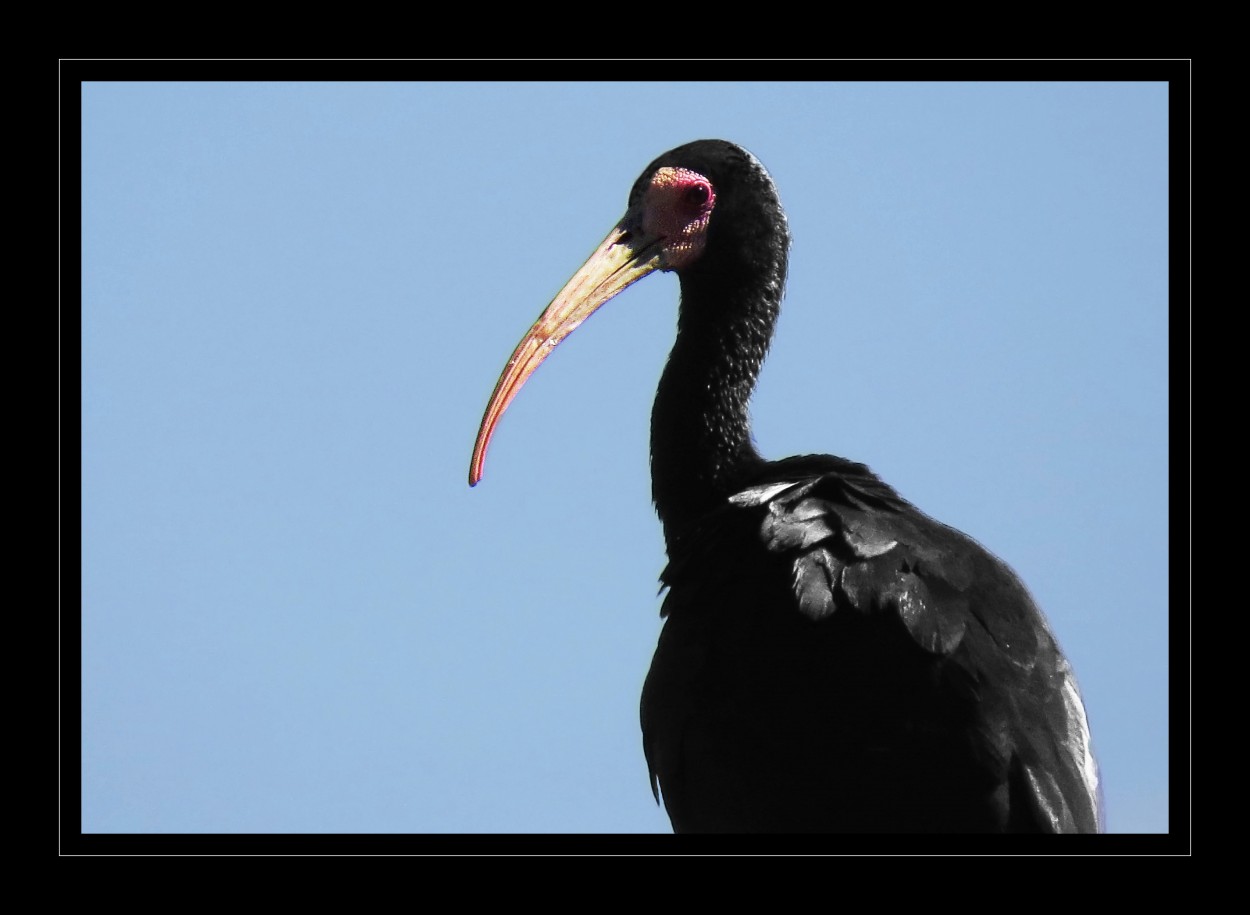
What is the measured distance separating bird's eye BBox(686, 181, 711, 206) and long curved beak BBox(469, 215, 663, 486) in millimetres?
287

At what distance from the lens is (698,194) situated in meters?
8.28

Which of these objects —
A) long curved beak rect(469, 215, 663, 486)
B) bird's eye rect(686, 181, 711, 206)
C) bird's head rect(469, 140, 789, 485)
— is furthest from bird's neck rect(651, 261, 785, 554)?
bird's eye rect(686, 181, 711, 206)

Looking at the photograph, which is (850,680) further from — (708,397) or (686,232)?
(686,232)

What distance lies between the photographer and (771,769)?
616 centimetres

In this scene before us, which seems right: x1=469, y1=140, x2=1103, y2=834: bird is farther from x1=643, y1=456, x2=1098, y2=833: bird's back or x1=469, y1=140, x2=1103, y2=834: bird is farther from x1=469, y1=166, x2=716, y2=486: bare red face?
x1=469, y1=166, x2=716, y2=486: bare red face

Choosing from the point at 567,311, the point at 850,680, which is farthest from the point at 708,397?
the point at 850,680

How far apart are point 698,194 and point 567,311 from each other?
96cm

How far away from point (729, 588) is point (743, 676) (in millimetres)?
383

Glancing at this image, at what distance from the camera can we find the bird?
18.9 ft

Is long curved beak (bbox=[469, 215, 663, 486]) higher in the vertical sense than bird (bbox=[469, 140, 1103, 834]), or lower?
higher

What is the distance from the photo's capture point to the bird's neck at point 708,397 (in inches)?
302
